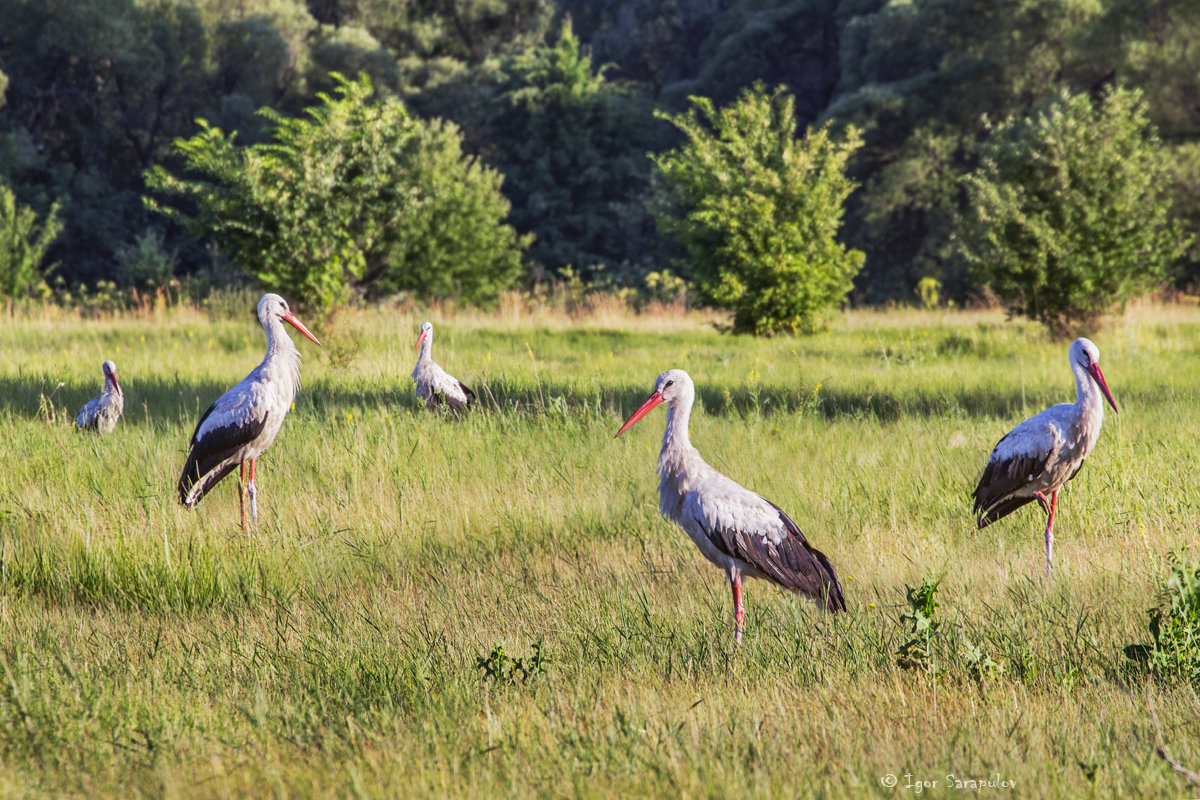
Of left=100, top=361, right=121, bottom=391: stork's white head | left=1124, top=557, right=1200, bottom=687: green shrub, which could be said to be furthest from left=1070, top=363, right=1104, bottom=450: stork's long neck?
left=100, top=361, right=121, bottom=391: stork's white head

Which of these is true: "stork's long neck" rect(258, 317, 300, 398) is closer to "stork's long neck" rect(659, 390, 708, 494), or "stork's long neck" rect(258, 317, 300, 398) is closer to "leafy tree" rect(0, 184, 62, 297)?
"stork's long neck" rect(659, 390, 708, 494)

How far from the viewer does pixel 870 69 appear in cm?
3359

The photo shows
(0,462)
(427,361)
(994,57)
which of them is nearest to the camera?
(0,462)

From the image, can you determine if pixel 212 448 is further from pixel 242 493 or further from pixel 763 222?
pixel 763 222

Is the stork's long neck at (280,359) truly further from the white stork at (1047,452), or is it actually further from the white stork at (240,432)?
the white stork at (1047,452)

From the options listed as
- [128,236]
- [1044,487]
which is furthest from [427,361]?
[128,236]

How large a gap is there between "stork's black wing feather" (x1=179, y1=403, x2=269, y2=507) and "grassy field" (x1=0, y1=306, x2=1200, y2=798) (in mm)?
190

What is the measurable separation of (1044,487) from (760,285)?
12297mm

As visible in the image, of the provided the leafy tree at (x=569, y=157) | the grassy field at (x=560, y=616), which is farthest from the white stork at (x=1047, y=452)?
the leafy tree at (x=569, y=157)

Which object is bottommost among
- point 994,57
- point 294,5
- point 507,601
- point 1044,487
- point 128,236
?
point 507,601

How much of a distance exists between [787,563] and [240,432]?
3.49m

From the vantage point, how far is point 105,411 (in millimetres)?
7320

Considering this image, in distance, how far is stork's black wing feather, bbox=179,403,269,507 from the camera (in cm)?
549

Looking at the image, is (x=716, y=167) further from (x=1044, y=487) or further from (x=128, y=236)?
(x=128, y=236)
